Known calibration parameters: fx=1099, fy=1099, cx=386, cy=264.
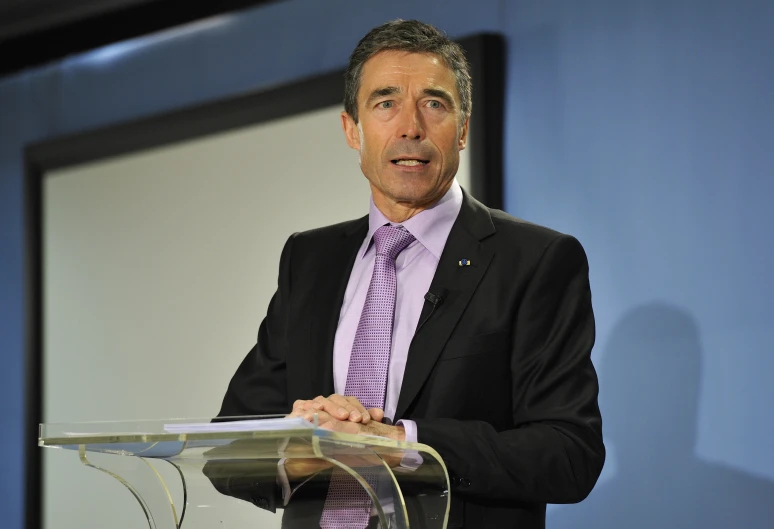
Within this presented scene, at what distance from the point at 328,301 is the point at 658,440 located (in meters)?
1.22

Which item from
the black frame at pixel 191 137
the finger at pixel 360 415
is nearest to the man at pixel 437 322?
the finger at pixel 360 415

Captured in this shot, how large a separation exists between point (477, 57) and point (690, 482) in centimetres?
138

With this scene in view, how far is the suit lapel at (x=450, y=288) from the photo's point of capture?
1.89 m

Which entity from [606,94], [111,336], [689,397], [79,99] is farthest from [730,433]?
[79,99]

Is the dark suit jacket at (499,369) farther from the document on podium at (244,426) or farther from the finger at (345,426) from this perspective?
the document on podium at (244,426)

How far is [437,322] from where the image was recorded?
1.92 metres

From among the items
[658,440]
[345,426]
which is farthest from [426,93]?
[658,440]

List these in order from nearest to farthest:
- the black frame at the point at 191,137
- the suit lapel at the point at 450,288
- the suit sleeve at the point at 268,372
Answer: the suit lapel at the point at 450,288 < the suit sleeve at the point at 268,372 < the black frame at the point at 191,137

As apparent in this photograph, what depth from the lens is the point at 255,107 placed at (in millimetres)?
3965

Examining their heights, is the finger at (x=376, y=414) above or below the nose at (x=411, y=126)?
below

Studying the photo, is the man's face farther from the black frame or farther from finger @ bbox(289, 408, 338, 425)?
the black frame

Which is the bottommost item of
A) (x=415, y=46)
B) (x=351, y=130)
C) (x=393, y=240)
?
(x=393, y=240)

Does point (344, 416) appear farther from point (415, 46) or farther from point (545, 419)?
point (415, 46)

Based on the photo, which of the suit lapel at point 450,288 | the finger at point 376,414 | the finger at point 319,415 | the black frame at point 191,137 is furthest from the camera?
the black frame at point 191,137
